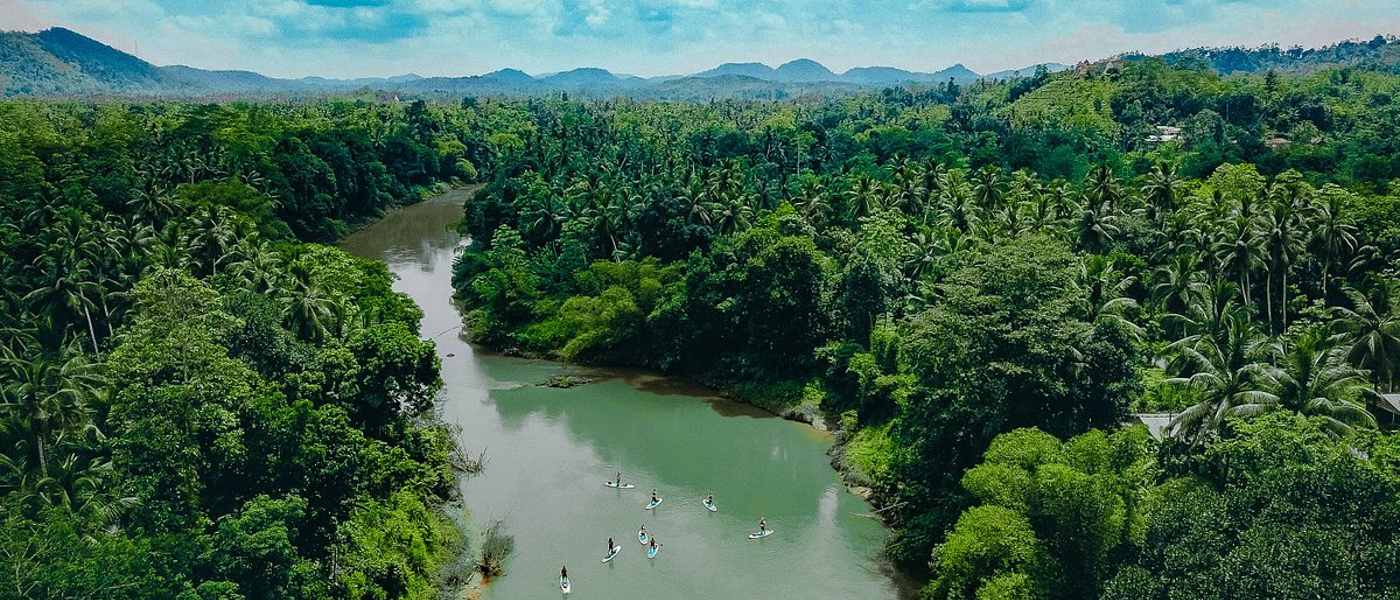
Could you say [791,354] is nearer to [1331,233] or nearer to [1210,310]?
[1210,310]

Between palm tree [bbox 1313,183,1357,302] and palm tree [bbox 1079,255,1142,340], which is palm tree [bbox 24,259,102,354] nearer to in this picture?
palm tree [bbox 1079,255,1142,340]

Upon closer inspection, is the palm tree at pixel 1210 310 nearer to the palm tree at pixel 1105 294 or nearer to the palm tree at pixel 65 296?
the palm tree at pixel 1105 294

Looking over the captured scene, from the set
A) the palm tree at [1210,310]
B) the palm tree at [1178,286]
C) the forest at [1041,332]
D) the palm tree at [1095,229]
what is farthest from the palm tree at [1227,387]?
the palm tree at [1095,229]

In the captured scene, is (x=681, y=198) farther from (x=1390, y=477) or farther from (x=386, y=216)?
(x=386, y=216)

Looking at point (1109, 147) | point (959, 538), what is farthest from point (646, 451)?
point (1109, 147)

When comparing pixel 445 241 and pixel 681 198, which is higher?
pixel 681 198

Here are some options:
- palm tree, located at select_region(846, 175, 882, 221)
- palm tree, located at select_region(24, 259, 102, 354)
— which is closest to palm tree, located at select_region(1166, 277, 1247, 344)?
palm tree, located at select_region(846, 175, 882, 221)
